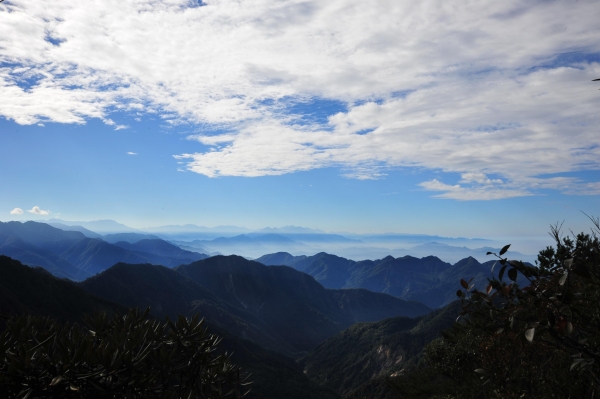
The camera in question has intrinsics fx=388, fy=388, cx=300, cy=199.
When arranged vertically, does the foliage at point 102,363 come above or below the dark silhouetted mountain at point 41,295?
above

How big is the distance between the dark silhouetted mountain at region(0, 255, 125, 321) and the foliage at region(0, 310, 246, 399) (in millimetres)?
56819

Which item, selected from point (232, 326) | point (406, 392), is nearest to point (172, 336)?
point (406, 392)

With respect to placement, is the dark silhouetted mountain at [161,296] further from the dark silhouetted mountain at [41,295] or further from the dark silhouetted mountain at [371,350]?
the dark silhouetted mountain at [41,295]

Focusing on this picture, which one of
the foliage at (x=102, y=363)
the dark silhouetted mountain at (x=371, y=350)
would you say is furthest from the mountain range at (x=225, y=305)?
the foliage at (x=102, y=363)

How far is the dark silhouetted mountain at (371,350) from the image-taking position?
10000 cm

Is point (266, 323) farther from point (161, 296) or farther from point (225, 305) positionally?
point (161, 296)

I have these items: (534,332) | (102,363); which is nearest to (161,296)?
(102,363)

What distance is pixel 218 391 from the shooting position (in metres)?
11.6

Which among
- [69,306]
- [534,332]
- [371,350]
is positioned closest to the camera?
[534,332]

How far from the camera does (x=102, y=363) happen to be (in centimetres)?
793

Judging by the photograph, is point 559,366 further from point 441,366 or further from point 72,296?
point 72,296

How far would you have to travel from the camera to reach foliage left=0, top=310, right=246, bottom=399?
7.27m

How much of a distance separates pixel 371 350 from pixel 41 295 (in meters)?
82.8

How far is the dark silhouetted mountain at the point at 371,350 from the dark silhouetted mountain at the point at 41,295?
61.0m
